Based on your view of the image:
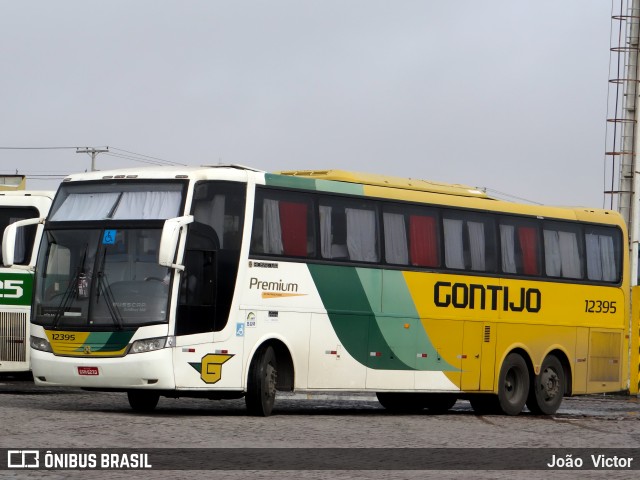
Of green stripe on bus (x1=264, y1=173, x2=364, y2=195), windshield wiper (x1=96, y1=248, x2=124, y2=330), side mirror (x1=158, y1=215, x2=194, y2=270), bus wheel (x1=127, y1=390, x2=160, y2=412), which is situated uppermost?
green stripe on bus (x1=264, y1=173, x2=364, y2=195)

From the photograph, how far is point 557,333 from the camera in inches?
1034

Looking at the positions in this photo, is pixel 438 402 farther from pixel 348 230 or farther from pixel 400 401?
pixel 348 230

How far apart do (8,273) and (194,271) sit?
259 inches

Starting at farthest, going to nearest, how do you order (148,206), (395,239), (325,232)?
1. (395,239)
2. (325,232)
3. (148,206)

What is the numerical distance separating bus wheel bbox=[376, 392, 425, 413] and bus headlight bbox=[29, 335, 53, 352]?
743 centimetres

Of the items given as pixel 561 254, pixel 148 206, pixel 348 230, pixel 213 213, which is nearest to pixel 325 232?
pixel 348 230

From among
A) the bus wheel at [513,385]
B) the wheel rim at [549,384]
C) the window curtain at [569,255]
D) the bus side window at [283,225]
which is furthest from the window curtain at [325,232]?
the window curtain at [569,255]

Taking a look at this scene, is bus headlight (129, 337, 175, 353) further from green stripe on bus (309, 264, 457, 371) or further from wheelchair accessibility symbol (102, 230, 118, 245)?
green stripe on bus (309, 264, 457, 371)

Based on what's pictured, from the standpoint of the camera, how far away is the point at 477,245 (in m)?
25.0

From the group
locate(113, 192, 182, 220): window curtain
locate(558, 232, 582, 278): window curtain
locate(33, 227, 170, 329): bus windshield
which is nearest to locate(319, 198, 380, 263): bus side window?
locate(113, 192, 182, 220): window curtain

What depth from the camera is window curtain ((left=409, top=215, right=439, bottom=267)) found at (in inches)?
933

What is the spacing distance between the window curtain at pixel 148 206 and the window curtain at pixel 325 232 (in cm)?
277

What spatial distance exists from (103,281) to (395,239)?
213 inches

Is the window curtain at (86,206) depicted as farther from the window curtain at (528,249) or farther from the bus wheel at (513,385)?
the window curtain at (528,249)
